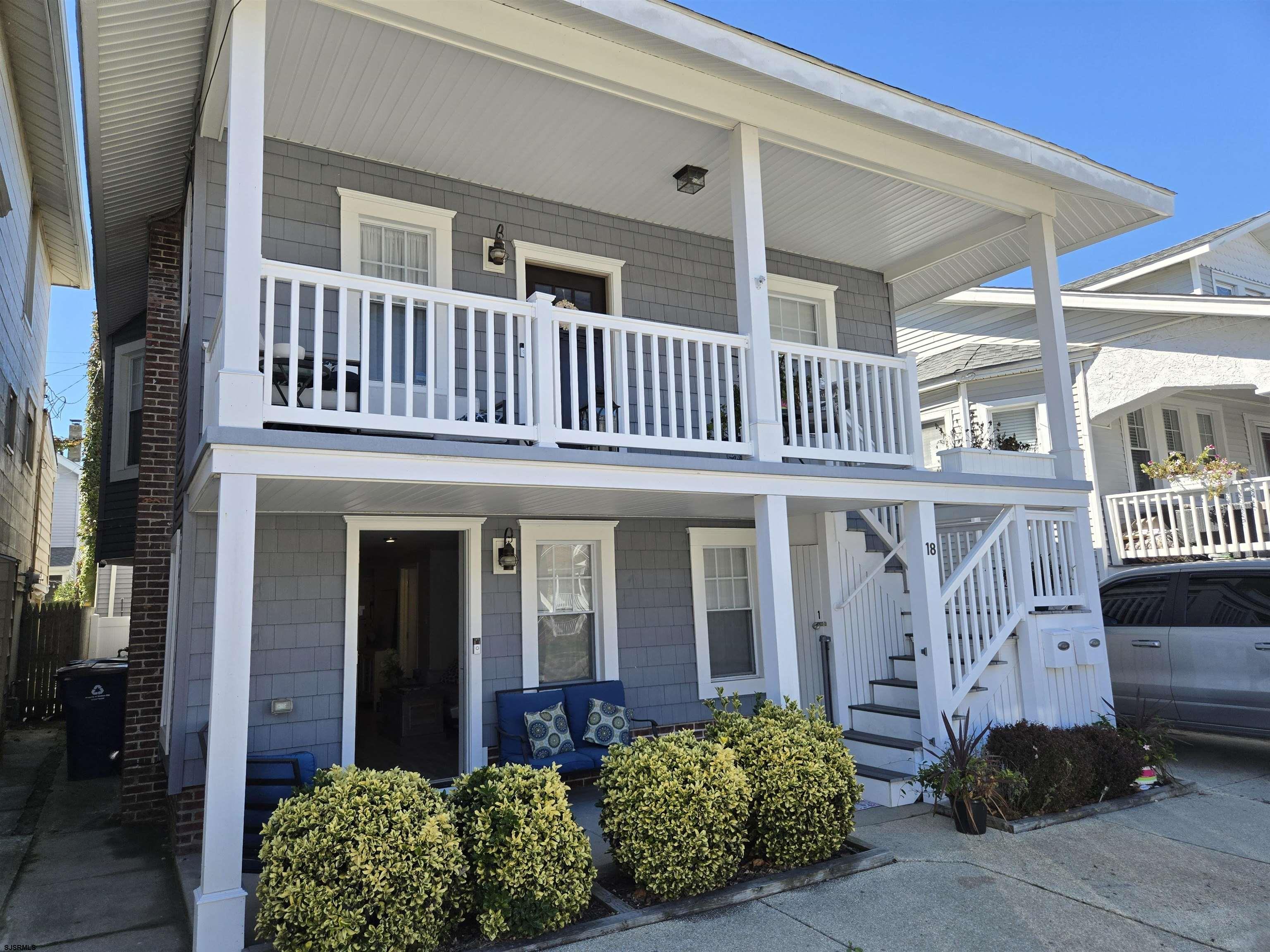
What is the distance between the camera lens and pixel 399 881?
3.98 m

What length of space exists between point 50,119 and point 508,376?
7132 mm

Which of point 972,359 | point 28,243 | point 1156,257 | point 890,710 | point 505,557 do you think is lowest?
point 890,710

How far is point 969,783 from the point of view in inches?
235

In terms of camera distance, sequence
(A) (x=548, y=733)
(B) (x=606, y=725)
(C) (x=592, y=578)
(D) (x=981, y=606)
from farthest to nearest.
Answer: (C) (x=592, y=578)
(D) (x=981, y=606)
(B) (x=606, y=725)
(A) (x=548, y=733)

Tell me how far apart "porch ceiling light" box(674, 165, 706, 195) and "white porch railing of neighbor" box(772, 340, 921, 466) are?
160 cm

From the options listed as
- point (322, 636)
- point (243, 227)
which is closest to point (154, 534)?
point (322, 636)

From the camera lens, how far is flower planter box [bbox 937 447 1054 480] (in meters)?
7.77

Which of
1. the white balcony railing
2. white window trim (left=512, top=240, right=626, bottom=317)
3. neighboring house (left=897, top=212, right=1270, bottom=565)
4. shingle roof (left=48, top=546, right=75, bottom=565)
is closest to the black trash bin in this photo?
the white balcony railing

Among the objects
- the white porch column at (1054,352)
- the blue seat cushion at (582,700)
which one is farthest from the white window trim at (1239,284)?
the blue seat cushion at (582,700)

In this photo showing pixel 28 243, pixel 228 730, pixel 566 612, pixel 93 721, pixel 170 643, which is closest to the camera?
pixel 228 730

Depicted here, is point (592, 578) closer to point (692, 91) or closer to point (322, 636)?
point (322, 636)

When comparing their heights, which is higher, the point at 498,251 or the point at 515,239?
the point at 515,239

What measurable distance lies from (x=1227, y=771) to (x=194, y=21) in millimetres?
10169

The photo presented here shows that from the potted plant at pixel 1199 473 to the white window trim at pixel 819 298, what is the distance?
596 centimetres
